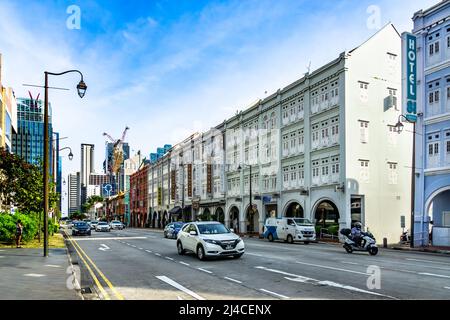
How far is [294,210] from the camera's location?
1895 inches

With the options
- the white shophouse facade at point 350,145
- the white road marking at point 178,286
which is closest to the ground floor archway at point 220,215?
the white shophouse facade at point 350,145

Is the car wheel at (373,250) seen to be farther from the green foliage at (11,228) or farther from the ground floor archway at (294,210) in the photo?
the ground floor archway at (294,210)

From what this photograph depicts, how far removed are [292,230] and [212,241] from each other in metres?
16.3

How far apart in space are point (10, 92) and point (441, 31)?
134 ft

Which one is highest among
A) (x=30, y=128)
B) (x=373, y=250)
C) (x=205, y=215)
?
(x=30, y=128)

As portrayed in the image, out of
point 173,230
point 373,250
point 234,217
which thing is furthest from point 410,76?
point 234,217

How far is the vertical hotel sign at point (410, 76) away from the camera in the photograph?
3362 centimetres

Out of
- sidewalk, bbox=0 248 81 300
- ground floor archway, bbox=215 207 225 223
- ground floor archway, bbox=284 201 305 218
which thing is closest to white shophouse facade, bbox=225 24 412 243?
ground floor archway, bbox=284 201 305 218

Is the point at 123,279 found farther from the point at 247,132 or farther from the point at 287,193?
the point at 247,132

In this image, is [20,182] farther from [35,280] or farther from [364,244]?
[364,244]

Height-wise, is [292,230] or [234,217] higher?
[292,230]

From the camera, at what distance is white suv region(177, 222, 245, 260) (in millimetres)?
18359

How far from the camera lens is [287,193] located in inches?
1875
